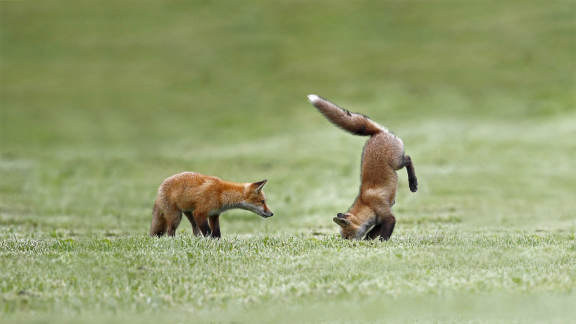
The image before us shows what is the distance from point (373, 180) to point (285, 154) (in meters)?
24.5

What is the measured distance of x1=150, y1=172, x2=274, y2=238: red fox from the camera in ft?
46.3

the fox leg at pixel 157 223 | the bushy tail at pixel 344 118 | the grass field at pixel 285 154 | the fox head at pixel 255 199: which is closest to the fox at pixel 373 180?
the bushy tail at pixel 344 118

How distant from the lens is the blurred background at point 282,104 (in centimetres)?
2686

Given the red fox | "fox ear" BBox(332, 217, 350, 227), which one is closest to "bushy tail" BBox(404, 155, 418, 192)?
"fox ear" BBox(332, 217, 350, 227)

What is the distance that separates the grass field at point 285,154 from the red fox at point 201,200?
654mm

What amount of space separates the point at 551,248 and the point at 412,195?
46.6 ft

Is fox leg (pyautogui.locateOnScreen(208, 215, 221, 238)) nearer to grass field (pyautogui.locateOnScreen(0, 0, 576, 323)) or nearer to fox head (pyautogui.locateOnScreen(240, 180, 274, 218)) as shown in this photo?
grass field (pyautogui.locateOnScreen(0, 0, 576, 323))

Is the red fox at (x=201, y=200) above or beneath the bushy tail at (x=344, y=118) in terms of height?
beneath

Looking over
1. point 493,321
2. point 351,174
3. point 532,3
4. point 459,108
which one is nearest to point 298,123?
point 459,108

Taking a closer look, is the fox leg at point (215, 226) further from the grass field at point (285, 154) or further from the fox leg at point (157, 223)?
the fox leg at point (157, 223)

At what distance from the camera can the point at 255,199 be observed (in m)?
14.7

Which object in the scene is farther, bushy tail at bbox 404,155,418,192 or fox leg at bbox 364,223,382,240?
bushy tail at bbox 404,155,418,192

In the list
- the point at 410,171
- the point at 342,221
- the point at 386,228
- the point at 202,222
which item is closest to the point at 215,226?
the point at 202,222

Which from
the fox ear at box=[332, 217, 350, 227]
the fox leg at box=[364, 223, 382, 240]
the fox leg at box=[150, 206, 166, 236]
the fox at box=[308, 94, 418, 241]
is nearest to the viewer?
the fox ear at box=[332, 217, 350, 227]
